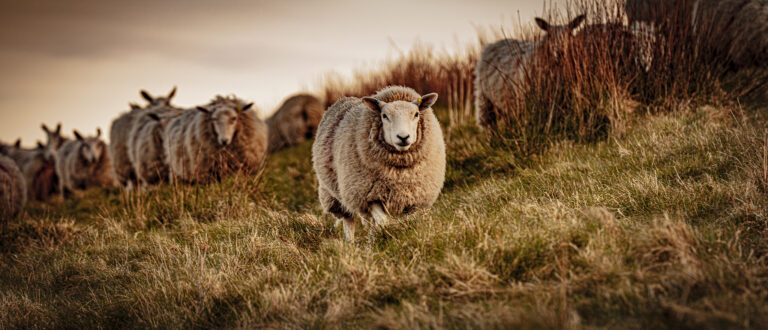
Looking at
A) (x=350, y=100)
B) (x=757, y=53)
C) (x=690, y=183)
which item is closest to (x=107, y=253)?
(x=350, y=100)

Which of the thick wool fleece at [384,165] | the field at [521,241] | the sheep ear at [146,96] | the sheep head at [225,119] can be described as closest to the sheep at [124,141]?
the sheep ear at [146,96]

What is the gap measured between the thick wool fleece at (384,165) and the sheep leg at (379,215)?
2.1 inches

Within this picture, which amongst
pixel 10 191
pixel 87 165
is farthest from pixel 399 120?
pixel 87 165

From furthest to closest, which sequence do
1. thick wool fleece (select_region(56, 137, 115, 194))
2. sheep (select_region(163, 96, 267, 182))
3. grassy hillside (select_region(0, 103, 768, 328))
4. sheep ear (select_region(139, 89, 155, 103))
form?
thick wool fleece (select_region(56, 137, 115, 194)) → sheep ear (select_region(139, 89, 155, 103)) → sheep (select_region(163, 96, 267, 182)) → grassy hillside (select_region(0, 103, 768, 328))

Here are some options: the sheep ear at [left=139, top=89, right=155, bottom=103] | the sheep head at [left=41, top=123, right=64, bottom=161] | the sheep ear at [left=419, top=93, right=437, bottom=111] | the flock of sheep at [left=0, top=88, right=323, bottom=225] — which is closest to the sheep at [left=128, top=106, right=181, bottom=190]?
the flock of sheep at [left=0, top=88, right=323, bottom=225]

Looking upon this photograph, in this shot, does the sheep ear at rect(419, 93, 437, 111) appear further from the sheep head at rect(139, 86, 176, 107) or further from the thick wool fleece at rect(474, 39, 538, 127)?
the sheep head at rect(139, 86, 176, 107)

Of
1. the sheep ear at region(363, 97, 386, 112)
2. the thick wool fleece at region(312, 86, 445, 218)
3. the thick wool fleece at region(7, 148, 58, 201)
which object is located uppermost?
the sheep ear at region(363, 97, 386, 112)

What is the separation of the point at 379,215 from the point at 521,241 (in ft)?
3.78

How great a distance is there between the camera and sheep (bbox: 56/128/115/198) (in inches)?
429

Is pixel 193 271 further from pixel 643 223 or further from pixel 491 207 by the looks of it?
pixel 643 223

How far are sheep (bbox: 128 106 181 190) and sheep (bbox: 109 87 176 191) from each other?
2.10 ft

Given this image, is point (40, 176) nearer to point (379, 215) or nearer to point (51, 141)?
point (51, 141)

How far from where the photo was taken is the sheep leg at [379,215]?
3.24m

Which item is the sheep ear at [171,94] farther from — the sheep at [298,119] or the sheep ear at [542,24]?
the sheep ear at [542,24]
